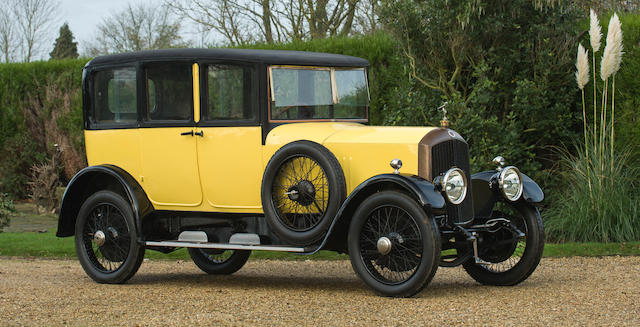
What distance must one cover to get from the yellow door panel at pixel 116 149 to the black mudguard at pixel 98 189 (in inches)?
A: 3.2

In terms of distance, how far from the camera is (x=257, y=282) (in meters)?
7.20

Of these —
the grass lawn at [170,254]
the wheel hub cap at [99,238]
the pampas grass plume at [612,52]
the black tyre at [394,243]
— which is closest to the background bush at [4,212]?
the grass lawn at [170,254]

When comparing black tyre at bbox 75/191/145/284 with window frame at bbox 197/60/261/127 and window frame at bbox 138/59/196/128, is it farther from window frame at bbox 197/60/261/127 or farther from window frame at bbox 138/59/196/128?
window frame at bbox 197/60/261/127

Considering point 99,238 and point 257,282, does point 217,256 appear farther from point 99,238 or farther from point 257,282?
point 99,238

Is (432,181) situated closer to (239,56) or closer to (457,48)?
(239,56)

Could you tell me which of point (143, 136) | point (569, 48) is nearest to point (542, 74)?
point (569, 48)

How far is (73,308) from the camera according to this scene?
5574 mm

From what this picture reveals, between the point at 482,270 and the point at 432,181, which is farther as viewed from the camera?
the point at 482,270

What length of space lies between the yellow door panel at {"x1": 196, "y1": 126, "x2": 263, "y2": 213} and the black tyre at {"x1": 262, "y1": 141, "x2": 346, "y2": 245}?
0.32m

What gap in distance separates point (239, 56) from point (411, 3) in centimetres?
481

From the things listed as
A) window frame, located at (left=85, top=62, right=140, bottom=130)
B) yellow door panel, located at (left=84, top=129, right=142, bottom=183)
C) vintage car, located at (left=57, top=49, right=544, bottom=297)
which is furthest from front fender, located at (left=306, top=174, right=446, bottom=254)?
window frame, located at (left=85, top=62, right=140, bottom=130)

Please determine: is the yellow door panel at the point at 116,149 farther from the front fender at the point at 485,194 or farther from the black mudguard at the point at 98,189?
the front fender at the point at 485,194

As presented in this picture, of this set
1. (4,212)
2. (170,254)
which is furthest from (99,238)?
(4,212)

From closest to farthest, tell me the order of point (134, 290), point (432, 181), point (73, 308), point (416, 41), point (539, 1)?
point (73, 308) → point (432, 181) → point (134, 290) → point (539, 1) → point (416, 41)
